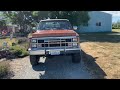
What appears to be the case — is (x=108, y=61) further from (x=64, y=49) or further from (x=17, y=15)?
(x=17, y=15)

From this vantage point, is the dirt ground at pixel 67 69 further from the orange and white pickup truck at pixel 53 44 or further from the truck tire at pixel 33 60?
the orange and white pickup truck at pixel 53 44

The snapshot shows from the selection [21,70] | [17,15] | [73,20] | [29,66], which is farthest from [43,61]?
[17,15]

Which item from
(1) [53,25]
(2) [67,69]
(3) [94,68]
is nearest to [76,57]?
(2) [67,69]

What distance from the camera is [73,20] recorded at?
30.9 m

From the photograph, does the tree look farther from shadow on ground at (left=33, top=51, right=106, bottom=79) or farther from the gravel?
shadow on ground at (left=33, top=51, right=106, bottom=79)

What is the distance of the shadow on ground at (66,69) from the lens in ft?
25.7

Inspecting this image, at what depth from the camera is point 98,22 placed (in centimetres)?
4116


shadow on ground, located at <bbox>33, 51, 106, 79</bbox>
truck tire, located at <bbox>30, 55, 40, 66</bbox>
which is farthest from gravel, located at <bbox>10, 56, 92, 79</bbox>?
truck tire, located at <bbox>30, 55, 40, 66</bbox>

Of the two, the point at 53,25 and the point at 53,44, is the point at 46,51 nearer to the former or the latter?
the point at 53,44

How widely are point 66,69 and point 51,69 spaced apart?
0.59 m

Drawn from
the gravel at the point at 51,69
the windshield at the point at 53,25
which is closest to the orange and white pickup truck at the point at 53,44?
the gravel at the point at 51,69

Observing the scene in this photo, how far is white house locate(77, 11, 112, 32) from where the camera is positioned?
40.8 meters

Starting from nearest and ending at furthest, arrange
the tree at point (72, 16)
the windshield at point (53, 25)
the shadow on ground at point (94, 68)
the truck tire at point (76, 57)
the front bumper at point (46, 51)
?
the shadow on ground at point (94, 68) → the front bumper at point (46, 51) → the truck tire at point (76, 57) → the windshield at point (53, 25) → the tree at point (72, 16)
